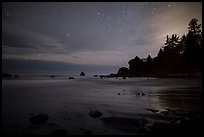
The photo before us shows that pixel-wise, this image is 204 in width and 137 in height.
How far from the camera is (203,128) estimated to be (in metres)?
4.94

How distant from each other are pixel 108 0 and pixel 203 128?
4.41m

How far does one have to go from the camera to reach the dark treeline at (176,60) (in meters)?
36.7

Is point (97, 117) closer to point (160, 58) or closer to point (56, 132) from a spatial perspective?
point (56, 132)

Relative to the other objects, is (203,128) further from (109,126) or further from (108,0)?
(108,0)

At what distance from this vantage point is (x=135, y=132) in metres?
6.33

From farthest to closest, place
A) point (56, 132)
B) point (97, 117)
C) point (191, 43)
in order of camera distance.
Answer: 1. point (191, 43)
2. point (97, 117)
3. point (56, 132)

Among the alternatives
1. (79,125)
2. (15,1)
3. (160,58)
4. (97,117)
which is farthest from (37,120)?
(160,58)

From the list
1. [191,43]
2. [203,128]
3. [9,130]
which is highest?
[191,43]

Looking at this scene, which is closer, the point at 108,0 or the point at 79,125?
the point at 108,0

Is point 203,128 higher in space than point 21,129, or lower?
higher

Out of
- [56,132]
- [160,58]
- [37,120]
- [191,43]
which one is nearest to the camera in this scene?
[56,132]

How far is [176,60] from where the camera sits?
55.5 metres

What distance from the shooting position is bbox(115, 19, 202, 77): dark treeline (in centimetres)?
3672

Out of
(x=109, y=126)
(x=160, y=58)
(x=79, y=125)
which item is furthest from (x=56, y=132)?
(x=160, y=58)
